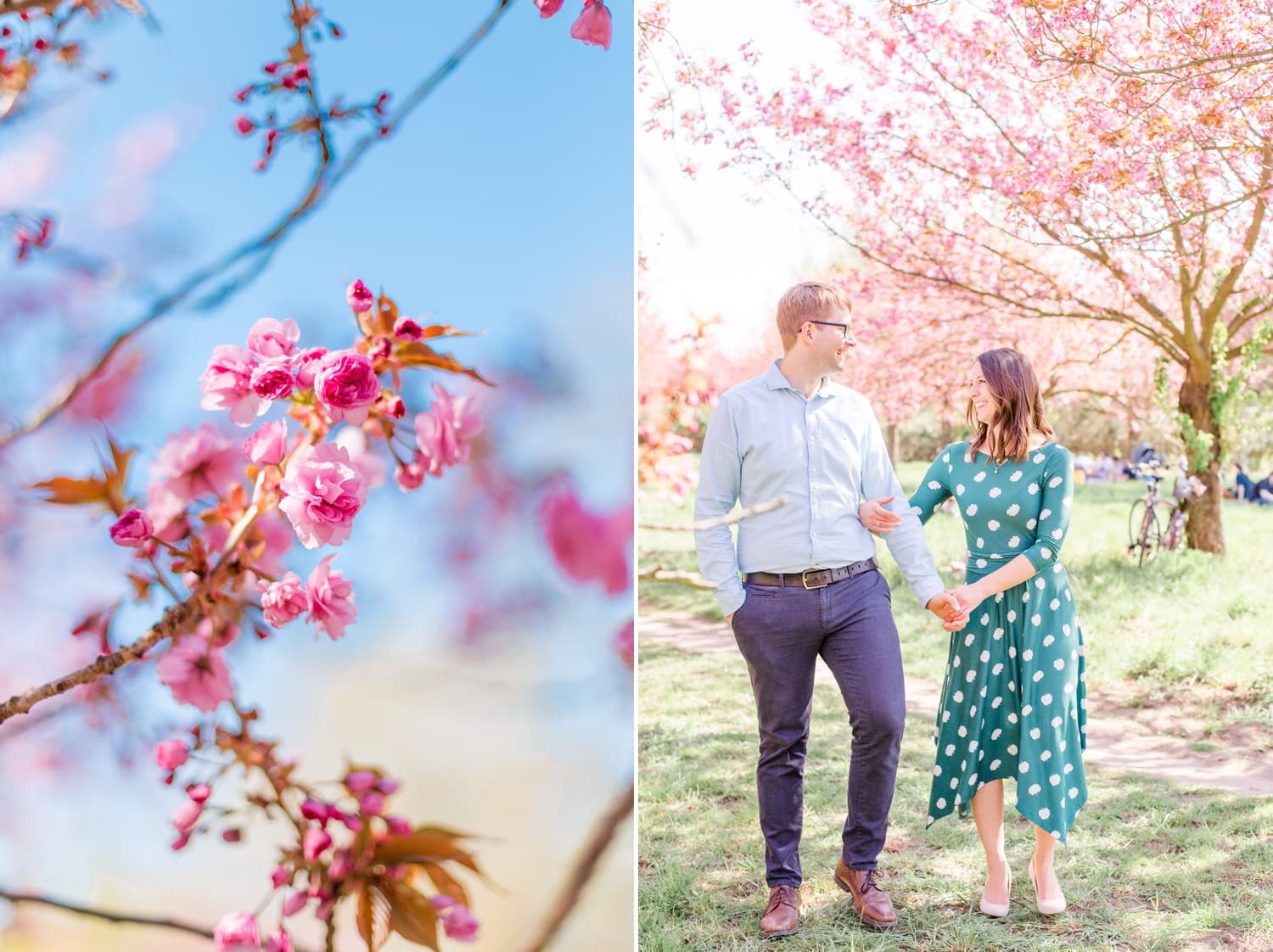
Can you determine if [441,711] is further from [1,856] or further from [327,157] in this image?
[327,157]

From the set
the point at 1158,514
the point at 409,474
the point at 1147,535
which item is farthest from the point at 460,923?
the point at 1158,514

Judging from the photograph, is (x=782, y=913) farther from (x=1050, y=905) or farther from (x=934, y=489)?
(x=934, y=489)

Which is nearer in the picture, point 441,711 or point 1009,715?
point 441,711

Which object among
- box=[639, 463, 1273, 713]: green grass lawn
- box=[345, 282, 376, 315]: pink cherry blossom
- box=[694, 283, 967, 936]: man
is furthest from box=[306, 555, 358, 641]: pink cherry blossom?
box=[639, 463, 1273, 713]: green grass lawn

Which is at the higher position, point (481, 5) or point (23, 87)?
point (481, 5)

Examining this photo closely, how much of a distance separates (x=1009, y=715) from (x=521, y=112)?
4.79 feet

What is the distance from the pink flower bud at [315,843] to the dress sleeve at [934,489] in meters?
1.28

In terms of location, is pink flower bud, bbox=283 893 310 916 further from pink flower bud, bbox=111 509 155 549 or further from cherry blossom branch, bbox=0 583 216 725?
pink flower bud, bbox=111 509 155 549

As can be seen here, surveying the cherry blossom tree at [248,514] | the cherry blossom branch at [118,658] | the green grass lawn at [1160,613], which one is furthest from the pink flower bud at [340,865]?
the green grass lawn at [1160,613]

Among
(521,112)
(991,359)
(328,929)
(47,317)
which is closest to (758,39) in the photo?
(991,359)

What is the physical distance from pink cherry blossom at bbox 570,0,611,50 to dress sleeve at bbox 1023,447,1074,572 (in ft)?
3.67

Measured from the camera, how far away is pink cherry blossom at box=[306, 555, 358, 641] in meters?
1.50

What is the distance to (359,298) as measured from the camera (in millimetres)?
1482

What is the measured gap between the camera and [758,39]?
16.6 ft
